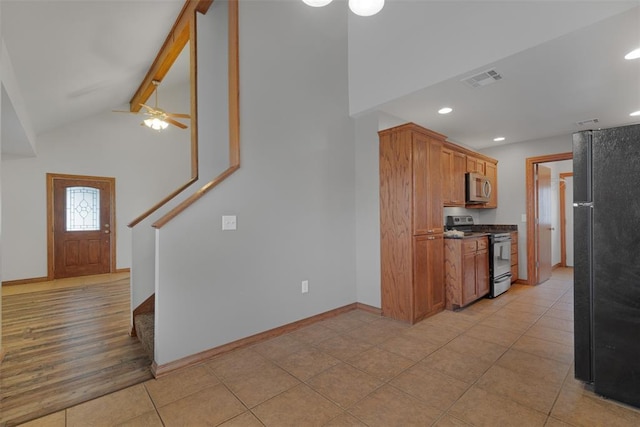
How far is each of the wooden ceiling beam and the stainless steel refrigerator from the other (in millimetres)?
3708

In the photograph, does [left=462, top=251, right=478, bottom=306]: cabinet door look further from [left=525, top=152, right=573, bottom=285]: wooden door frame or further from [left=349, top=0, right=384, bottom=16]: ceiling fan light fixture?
[left=349, top=0, right=384, bottom=16]: ceiling fan light fixture

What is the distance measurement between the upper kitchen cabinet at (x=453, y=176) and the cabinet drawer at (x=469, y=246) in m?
0.63

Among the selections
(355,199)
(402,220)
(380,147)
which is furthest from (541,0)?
→ (355,199)

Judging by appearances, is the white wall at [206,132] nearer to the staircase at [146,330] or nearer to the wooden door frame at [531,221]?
the staircase at [146,330]

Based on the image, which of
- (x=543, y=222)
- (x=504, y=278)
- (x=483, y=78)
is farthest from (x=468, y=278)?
(x=543, y=222)

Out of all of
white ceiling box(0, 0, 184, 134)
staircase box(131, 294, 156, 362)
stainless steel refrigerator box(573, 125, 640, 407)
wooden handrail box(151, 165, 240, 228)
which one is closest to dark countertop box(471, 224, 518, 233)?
stainless steel refrigerator box(573, 125, 640, 407)

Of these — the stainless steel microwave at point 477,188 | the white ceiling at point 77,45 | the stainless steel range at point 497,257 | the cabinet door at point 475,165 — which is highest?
the white ceiling at point 77,45

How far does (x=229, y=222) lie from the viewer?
8.52 ft

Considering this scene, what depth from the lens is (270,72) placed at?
9.80 ft

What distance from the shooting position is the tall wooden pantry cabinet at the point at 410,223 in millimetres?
3213

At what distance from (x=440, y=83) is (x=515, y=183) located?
10.9ft

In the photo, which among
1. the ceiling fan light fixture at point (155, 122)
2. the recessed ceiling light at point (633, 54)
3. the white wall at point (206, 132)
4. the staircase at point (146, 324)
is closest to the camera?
the recessed ceiling light at point (633, 54)

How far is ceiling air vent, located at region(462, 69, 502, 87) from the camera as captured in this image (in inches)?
106

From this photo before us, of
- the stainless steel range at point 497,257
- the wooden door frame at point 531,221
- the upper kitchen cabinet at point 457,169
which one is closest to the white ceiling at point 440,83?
the upper kitchen cabinet at point 457,169
